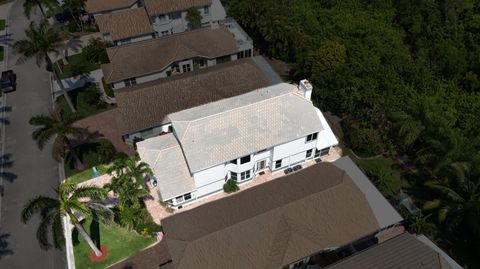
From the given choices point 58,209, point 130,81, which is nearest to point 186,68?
point 130,81

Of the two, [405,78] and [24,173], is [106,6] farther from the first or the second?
[405,78]

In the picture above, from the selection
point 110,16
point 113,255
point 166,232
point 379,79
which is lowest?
point 113,255

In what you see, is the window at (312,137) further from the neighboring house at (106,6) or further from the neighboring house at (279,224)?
the neighboring house at (106,6)

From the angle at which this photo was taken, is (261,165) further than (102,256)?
Yes

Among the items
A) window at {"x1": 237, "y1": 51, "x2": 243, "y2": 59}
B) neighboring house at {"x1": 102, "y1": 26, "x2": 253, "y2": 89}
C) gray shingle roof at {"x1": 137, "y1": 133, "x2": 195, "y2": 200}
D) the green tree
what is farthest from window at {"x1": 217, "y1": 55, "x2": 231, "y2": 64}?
gray shingle roof at {"x1": 137, "y1": 133, "x2": 195, "y2": 200}

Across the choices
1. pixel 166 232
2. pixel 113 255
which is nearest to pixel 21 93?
pixel 113 255

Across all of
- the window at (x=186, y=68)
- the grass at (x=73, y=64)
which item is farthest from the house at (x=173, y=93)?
the grass at (x=73, y=64)

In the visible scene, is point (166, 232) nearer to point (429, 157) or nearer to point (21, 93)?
point (429, 157)
